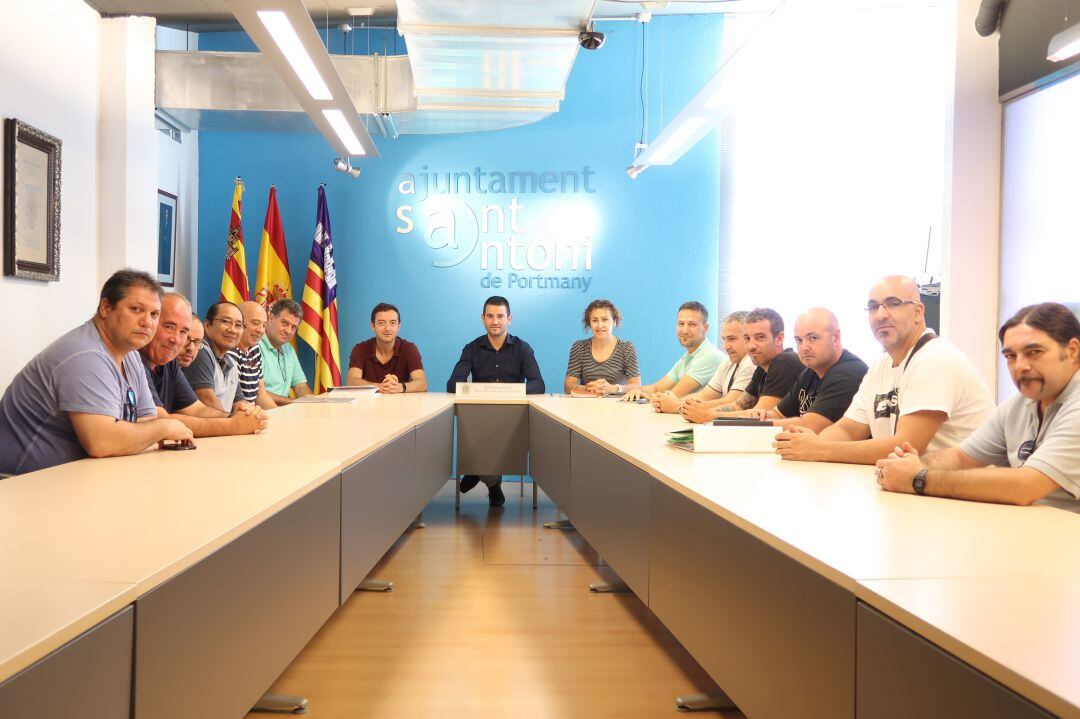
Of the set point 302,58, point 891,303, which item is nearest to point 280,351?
point 302,58

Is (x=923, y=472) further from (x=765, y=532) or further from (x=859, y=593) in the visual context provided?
(x=859, y=593)

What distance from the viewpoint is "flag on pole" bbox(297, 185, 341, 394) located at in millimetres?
6547

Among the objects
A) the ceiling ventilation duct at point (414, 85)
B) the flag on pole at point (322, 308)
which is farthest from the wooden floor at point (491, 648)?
the ceiling ventilation duct at point (414, 85)

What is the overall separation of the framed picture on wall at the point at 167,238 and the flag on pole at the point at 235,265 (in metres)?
0.40

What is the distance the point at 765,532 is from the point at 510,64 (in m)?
4.27

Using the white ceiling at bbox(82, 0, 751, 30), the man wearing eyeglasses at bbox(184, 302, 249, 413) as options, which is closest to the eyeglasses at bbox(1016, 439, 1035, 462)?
the man wearing eyeglasses at bbox(184, 302, 249, 413)

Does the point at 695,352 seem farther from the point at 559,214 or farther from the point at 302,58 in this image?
the point at 302,58

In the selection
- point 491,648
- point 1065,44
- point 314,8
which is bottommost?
point 491,648

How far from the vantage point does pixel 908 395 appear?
2.43 meters

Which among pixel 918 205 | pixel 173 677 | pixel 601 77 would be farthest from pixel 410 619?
pixel 601 77

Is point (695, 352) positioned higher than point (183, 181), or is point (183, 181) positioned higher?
point (183, 181)

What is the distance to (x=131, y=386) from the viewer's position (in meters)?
2.55

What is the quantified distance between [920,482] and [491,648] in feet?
5.39

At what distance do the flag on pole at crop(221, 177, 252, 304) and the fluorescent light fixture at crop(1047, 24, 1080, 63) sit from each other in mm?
5524
